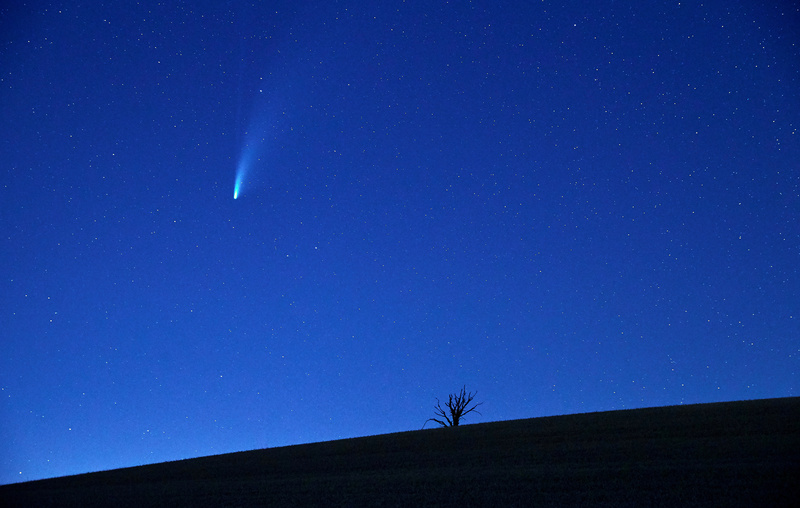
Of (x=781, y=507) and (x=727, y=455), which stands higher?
(x=727, y=455)

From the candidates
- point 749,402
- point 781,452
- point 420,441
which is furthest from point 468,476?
point 749,402

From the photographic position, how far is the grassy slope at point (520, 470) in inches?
475

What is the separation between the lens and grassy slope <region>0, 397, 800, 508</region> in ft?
39.6

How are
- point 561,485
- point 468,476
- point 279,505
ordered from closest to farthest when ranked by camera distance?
point 561,485, point 279,505, point 468,476

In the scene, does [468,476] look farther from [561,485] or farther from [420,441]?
[420,441]

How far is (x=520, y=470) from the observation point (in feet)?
51.0

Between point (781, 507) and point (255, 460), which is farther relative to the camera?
point (255, 460)

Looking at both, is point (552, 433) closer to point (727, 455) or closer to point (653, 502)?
point (727, 455)

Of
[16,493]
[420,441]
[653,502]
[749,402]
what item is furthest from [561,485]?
[16,493]

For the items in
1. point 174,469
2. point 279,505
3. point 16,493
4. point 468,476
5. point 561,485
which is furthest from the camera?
point 174,469

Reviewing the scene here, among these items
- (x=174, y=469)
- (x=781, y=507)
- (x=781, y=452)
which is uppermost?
(x=174, y=469)

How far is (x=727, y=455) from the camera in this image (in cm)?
1445

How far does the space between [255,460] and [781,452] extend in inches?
791

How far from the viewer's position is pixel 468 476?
15477mm
